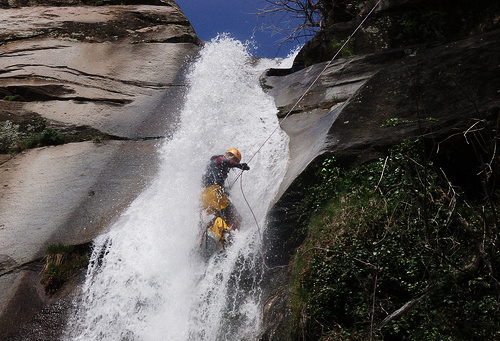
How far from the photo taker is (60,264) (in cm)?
707

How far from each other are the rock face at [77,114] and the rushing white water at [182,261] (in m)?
0.68

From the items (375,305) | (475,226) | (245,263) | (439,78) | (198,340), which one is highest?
(439,78)

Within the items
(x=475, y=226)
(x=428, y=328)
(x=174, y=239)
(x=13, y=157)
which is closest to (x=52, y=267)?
(x=174, y=239)

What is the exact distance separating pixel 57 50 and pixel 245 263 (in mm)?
10667

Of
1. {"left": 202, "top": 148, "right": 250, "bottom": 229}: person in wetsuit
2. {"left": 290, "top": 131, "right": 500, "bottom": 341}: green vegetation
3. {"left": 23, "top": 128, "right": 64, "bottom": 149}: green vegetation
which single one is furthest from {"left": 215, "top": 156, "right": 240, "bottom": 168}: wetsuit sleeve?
{"left": 23, "top": 128, "right": 64, "bottom": 149}: green vegetation

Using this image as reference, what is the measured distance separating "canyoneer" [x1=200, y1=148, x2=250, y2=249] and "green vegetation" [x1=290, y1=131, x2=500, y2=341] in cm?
154

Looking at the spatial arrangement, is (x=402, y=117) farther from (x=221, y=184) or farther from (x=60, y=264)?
(x=60, y=264)

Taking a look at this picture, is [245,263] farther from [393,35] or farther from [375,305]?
[393,35]

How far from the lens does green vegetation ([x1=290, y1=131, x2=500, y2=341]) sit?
375 centimetres

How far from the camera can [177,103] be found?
1166cm

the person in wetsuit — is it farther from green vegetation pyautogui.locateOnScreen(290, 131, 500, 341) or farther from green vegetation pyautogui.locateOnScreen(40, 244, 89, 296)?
green vegetation pyautogui.locateOnScreen(40, 244, 89, 296)

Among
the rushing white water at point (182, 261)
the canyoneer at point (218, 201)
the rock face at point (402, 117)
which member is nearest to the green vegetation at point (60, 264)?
the rushing white water at point (182, 261)

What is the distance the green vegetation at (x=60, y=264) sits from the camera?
6902mm

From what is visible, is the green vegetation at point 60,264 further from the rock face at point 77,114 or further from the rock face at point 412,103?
the rock face at point 412,103
